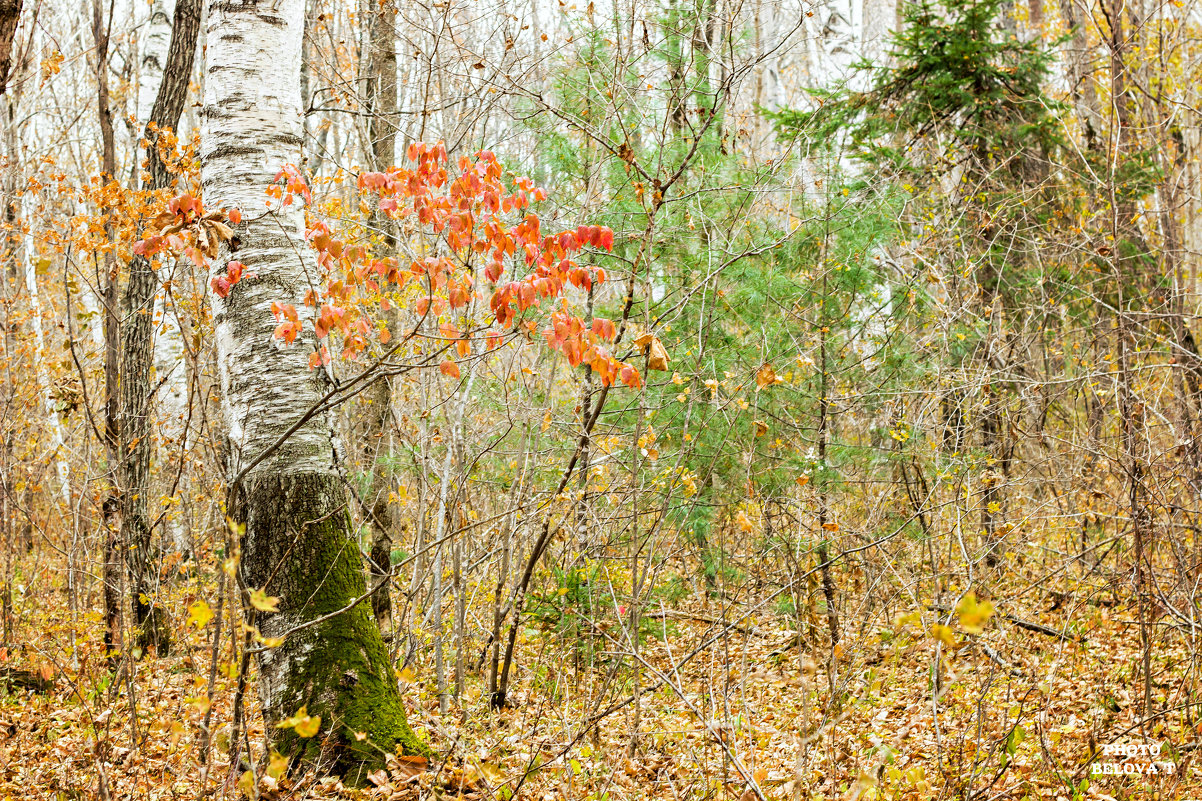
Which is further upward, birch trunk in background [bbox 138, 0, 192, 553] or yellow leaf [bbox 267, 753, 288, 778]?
birch trunk in background [bbox 138, 0, 192, 553]

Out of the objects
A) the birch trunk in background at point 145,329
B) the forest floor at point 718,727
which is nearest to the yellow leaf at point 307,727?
the forest floor at point 718,727

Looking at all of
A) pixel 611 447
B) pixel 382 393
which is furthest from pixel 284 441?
pixel 382 393

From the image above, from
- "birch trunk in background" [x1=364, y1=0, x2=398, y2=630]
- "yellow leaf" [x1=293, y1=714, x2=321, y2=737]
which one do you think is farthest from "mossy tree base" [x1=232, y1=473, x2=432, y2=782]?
"birch trunk in background" [x1=364, y1=0, x2=398, y2=630]

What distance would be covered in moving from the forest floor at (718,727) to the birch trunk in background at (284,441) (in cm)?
23

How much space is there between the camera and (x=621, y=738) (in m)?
4.55

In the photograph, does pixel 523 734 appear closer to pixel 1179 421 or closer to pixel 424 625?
pixel 424 625

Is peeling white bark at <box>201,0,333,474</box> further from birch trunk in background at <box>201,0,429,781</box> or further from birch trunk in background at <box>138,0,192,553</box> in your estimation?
birch trunk in background at <box>138,0,192,553</box>

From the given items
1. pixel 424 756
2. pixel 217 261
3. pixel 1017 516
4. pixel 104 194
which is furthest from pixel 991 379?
pixel 104 194

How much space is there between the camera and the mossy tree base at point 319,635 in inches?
125

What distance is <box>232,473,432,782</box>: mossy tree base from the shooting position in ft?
10.4

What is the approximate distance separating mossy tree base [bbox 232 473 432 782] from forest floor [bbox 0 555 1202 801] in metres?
0.13

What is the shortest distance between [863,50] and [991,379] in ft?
23.4

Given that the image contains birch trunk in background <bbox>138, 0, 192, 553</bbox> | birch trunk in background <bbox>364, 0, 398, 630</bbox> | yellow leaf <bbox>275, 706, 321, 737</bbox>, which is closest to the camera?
yellow leaf <bbox>275, 706, 321, 737</bbox>

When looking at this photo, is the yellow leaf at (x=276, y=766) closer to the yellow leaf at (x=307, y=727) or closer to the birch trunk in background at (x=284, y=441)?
the yellow leaf at (x=307, y=727)
